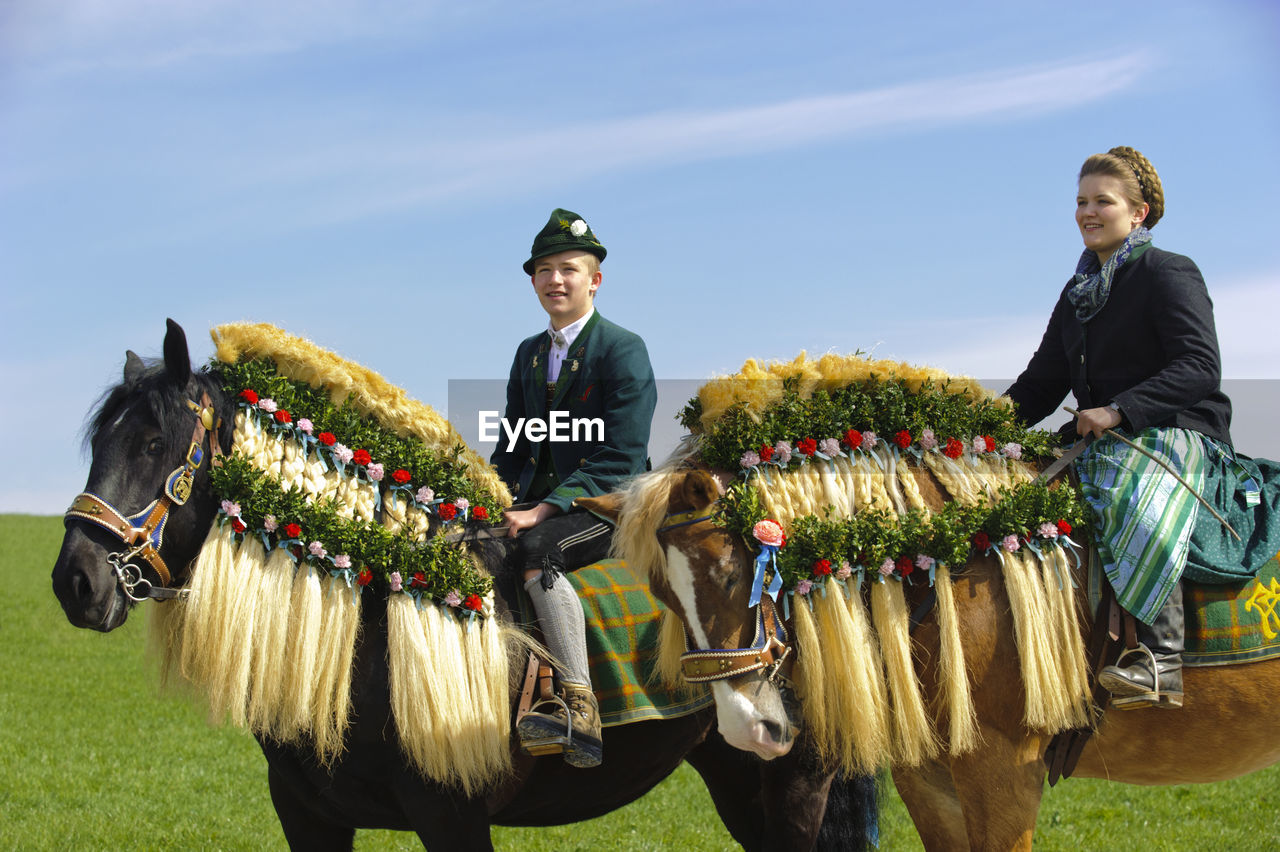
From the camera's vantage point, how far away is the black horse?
347 centimetres

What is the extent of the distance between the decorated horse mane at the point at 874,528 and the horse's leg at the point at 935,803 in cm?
44

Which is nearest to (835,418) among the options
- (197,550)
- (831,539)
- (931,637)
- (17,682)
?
(831,539)

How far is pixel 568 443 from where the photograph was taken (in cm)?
458

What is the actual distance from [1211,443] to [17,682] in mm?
15775

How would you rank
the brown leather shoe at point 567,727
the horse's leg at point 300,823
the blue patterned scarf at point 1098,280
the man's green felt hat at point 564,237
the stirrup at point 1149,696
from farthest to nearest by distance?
the man's green felt hat at point 564,237, the horse's leg at point 300,823, the blue patterned scarf at point 1098,280, the brown leather shoe at point 567,727, the stirrup at point 1149,696

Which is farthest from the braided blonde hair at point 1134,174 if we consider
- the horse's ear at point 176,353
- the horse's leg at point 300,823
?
the horse's leg at point 300,823

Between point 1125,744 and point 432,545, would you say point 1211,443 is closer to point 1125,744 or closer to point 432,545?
point 1125,744

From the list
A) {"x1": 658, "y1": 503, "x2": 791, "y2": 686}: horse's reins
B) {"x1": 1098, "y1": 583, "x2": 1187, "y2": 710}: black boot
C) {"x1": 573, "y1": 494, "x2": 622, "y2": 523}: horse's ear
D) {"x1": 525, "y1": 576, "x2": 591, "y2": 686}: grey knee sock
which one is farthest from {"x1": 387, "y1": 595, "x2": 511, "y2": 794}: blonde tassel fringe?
{"x1": 1098, "y1": 583, "x2": 1187, "y2": 710}: black boot

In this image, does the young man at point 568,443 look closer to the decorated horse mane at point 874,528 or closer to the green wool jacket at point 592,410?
the green wool jacket at point 592,410

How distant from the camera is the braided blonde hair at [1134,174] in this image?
3994 mm

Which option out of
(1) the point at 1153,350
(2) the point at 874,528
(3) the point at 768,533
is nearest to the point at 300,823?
(3) the point at 768,533

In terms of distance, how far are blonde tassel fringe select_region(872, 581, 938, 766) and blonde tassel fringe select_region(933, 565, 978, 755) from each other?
9 cm

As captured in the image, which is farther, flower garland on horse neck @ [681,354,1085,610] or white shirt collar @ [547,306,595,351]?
white shirt collar @ [547,306,595,351]

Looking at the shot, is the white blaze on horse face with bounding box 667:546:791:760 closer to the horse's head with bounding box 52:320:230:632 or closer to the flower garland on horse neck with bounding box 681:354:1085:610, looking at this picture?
the flower garland on horse neck with bounding box 681:354:1085:610
